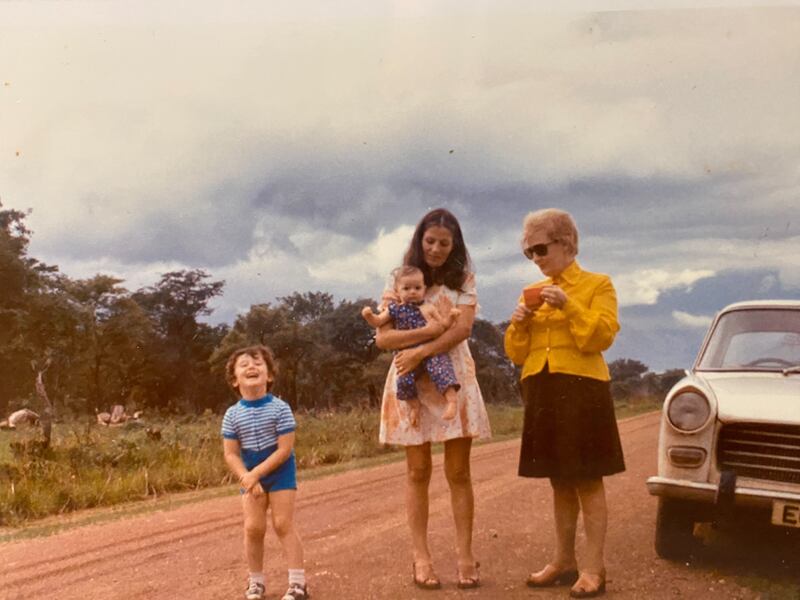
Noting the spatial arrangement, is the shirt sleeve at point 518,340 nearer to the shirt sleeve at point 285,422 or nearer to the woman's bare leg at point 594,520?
the woman's bare leg at point 594,520

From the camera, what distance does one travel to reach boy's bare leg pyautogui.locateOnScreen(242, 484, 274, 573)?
138 inches

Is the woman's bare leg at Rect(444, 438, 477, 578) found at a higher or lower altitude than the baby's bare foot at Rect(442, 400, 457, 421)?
lower

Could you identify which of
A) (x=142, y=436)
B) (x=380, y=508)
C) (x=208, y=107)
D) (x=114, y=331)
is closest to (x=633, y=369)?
(x=380, y=508)

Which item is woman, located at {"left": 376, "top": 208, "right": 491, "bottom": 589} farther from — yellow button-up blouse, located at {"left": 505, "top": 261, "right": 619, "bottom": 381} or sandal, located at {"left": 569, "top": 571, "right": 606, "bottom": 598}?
sandal, located at {"left": 569, "top": 571, "right": 606, "bottom": 598}

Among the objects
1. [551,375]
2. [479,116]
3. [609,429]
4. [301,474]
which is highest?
[479,116]

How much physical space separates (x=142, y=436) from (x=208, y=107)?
202 inches

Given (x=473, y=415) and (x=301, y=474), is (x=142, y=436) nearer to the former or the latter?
(x=301, y=474)

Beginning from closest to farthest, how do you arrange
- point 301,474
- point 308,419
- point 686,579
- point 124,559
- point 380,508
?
point 686,579 → point 124,559 → point 380,508 → point 301,474 → point 308,419

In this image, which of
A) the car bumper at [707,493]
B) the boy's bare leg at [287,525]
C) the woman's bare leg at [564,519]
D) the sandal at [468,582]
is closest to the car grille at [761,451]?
the car bumper at [707,493]

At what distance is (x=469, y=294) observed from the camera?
3783mm

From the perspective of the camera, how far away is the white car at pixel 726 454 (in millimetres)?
3834

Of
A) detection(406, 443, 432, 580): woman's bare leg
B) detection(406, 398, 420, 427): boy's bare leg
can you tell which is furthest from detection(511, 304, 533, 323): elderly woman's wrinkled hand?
detection(406, 443, 432, 580): woman's bare leg

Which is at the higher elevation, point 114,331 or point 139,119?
point 139,119

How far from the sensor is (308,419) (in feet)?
31.6
